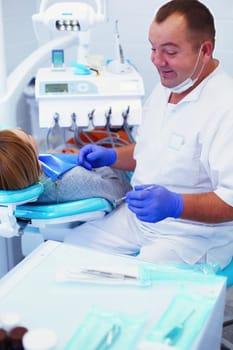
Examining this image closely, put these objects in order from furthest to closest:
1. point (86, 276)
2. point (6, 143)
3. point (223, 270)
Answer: point (223, 270) → point (6, 143) → point (86, 276)

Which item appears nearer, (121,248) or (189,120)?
(189,120)

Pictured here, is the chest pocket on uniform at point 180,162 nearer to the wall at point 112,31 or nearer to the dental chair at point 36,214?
the dental chair at point 36,214

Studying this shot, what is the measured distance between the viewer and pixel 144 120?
184 cm

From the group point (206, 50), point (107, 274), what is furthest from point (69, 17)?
point (107, 274)

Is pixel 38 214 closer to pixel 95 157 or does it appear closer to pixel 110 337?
pixel 95 157

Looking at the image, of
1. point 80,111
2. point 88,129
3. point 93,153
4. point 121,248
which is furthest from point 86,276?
point 88,129

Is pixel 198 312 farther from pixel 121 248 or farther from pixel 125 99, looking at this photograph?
pixel 125 99

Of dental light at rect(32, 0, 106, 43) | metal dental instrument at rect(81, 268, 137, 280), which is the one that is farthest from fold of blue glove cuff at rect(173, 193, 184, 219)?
dental light at rect(32, 0, 106, 43)

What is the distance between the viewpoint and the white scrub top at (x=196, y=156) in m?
1.52

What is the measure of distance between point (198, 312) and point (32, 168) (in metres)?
0.65

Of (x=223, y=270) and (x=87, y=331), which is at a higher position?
(x=87, y=331)

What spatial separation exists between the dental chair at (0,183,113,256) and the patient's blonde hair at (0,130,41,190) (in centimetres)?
2

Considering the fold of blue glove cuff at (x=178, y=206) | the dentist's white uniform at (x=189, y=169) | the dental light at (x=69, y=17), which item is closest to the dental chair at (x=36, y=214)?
the dentist's white uniform at (x=189, y=169)

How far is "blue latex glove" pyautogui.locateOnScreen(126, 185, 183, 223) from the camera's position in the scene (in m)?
1.43
